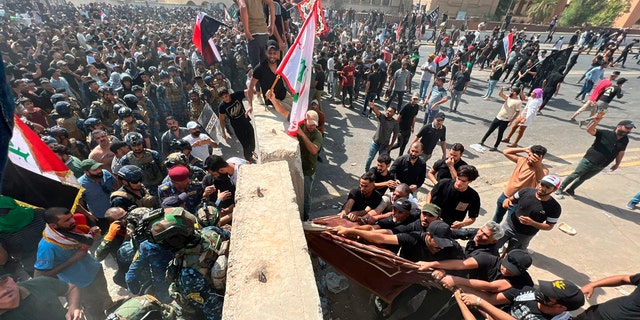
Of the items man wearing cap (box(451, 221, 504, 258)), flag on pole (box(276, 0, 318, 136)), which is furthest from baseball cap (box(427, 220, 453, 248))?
flag on pole (box(276, 0, 318, 136))

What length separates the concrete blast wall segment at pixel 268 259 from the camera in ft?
5.86

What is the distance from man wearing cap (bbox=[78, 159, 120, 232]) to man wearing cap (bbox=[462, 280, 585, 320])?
15.0 ft

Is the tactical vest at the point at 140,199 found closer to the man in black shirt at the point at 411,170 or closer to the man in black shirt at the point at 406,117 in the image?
the man in black shirt at the point at 411,170

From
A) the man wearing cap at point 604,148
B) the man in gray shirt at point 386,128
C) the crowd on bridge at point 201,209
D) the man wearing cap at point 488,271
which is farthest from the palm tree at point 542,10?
the man wearing cap at point 488,271

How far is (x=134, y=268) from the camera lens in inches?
109

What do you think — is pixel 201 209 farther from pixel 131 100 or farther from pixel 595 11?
pixel 595 11

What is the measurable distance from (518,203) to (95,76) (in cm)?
1060

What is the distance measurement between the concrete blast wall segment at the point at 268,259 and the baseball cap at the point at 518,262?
2.10 m

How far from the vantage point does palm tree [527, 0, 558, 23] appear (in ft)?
137

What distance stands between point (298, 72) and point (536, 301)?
11.0ft

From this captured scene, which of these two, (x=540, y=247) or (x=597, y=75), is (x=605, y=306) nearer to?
(x=540, y=247)

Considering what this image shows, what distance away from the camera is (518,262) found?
9.15 ft

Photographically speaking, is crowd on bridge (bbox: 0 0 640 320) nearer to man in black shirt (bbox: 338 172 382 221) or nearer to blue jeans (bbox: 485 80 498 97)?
man in black shirt (bbox: 338 172 382 221)

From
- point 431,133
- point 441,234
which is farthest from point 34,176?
point 431,133
